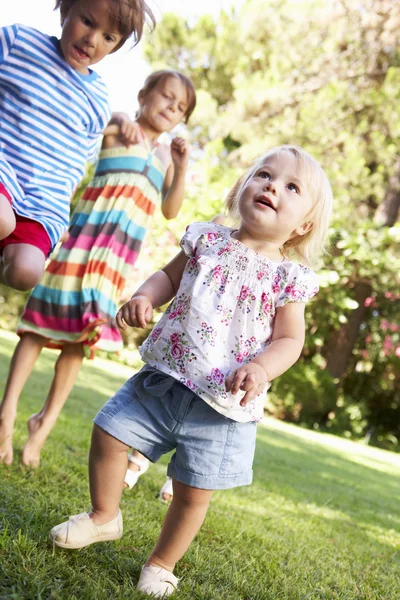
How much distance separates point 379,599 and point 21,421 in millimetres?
2487

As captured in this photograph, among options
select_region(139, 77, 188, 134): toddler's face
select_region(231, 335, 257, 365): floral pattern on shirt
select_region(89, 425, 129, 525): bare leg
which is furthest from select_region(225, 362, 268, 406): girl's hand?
select_region(139, 77, 188, 134): toddler's face

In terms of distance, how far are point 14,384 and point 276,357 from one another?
1.45 meters

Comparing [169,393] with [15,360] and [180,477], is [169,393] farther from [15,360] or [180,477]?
[15,360]

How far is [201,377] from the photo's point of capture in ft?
5.79

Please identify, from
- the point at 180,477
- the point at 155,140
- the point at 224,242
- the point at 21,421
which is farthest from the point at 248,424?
the point at 21,421

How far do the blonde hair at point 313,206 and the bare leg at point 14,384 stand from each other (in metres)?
1.18

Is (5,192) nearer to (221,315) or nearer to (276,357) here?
(221,315)

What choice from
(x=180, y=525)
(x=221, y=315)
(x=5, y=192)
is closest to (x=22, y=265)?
(x=5, y=192)

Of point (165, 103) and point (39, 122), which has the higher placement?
point (165, 103)

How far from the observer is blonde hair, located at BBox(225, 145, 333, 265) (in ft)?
6.57

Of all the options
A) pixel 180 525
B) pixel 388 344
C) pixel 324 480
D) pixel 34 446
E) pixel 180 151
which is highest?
pixel 180 151

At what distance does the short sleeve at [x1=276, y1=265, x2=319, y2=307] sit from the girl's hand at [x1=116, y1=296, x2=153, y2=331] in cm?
36

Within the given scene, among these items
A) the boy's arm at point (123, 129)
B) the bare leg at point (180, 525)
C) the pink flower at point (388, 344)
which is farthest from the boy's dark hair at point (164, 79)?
the pink flower at point (388, 344)

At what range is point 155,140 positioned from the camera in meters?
3.18
